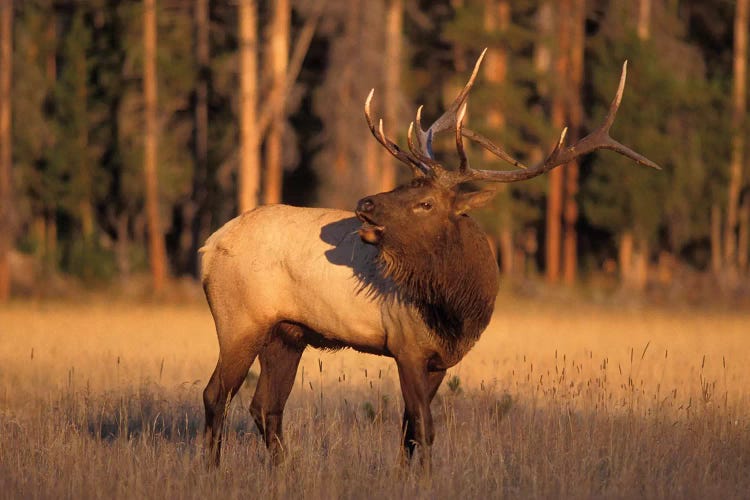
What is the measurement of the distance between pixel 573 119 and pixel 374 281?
87.8 feet


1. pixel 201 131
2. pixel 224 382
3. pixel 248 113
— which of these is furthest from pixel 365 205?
pixel 201 131

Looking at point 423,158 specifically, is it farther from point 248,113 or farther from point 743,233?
point 743,233

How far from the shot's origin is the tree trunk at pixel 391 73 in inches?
1091

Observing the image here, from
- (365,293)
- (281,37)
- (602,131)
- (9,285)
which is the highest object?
(281,37)

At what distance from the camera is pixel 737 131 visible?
30672 mm

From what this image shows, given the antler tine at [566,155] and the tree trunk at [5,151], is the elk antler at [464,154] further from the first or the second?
the tree trunk at [5,151]

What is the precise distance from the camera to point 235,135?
3453cm

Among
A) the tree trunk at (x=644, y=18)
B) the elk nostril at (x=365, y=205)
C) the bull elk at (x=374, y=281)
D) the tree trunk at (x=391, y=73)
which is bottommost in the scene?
the bull elk at (x=374, y=281)

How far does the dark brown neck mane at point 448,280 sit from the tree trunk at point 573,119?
24.5 meters

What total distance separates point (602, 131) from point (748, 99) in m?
26.3

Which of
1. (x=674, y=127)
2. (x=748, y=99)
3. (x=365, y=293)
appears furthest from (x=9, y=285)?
(x=365, y=293)

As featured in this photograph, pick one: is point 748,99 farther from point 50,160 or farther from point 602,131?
point 602,131

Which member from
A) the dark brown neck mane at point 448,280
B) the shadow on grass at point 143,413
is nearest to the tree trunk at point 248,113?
the shadow on grass at point 143,413

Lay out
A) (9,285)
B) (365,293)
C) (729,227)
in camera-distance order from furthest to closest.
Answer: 1. (729,227)
2. (9,285)
3. (365,293)
